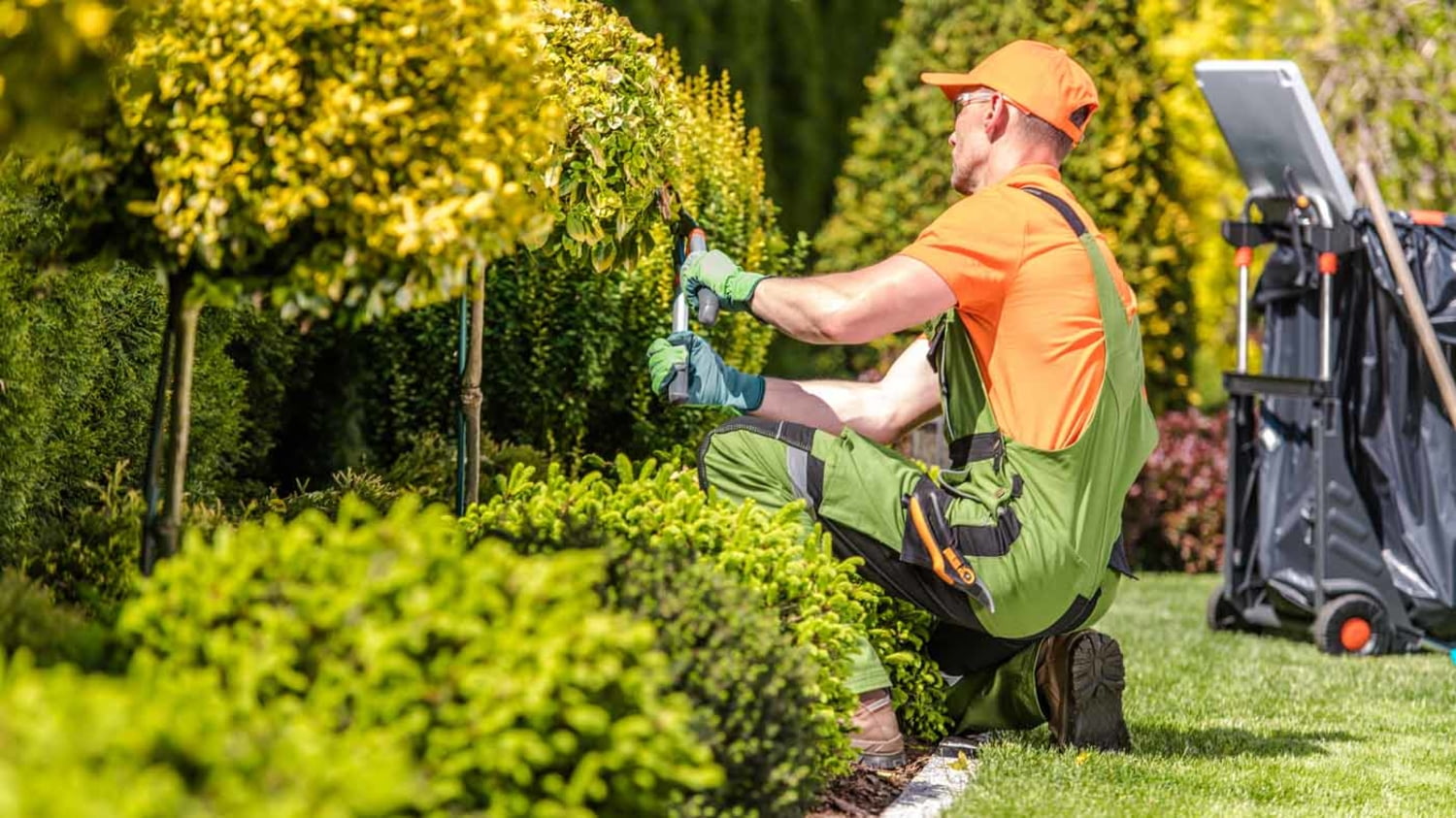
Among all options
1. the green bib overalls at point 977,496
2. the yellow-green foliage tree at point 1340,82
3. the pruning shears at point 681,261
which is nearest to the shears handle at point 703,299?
the pruning shears at point 681,261

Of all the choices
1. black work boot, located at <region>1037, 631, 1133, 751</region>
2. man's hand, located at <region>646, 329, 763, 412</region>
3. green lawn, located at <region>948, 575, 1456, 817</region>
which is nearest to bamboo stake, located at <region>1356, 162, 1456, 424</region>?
green lawn, located at <region>948, 575, 1456, 817</region>

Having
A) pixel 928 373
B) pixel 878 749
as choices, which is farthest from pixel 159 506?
pixel 928 373

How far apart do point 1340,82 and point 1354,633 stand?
4.84 m

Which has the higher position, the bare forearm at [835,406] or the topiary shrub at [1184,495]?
the bare forearm at [835,406]

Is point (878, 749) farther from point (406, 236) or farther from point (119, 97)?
point (119, 97)

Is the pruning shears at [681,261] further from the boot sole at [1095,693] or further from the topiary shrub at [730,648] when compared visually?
the boot sole at [1095,693]

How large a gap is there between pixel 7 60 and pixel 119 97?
1.34 feet

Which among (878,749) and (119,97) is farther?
(878,749)

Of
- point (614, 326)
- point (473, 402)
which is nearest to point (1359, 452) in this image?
point (614, 326)

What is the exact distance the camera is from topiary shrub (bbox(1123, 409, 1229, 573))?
8562mm

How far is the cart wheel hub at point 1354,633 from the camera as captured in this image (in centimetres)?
598

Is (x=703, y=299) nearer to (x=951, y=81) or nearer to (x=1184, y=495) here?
(x=951, y=81)

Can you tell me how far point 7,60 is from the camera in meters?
2.23

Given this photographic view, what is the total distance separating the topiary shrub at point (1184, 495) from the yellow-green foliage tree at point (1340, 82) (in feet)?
1.44
